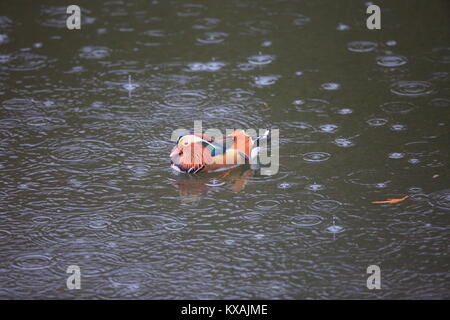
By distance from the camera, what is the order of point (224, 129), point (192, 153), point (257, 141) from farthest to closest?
point (224, 129)
point (257, 141)
point (192, 153)

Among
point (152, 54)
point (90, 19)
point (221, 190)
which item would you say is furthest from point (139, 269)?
point (90, 19)

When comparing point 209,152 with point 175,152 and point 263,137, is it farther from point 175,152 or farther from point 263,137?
point 263,137

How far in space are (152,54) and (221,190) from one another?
5.36 ft

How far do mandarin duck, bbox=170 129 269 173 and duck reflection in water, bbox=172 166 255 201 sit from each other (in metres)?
0.03

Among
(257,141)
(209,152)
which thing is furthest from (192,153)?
(257,141)

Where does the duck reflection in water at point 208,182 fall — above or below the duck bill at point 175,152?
below

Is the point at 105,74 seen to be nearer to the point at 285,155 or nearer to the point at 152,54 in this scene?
the point at 152,54

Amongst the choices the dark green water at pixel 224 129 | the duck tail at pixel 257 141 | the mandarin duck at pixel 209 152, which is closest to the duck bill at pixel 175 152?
the mandarin duck at pixel 209 152

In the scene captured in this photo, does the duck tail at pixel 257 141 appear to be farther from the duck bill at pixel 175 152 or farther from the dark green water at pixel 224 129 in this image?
the duck bill at pixel 175 152

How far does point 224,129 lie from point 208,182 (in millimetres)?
497

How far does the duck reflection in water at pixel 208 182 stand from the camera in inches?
124

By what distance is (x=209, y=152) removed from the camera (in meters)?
3.25

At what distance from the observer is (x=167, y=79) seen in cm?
420
